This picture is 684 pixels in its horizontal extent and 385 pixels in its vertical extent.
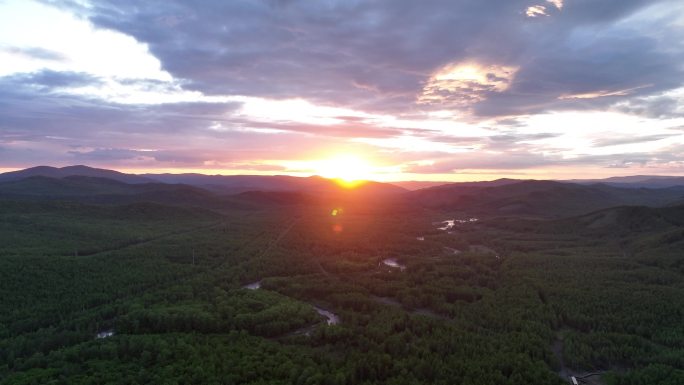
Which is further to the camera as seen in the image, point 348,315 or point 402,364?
point 348,315

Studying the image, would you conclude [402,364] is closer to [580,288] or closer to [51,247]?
[580,288]

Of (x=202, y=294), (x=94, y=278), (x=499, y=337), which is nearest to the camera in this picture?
(x=499, y=337)

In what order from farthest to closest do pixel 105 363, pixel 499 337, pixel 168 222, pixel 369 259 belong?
pixel 168 222
pixel 369 259
pixel 499 337
pixel 105 363

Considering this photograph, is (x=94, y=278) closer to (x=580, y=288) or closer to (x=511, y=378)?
(x=511, y=378)

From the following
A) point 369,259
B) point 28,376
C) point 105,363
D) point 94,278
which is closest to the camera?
point 28,376

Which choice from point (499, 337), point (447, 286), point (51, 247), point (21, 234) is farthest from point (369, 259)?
point (21, 234)

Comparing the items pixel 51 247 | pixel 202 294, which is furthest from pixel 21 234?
pixel 202 294
